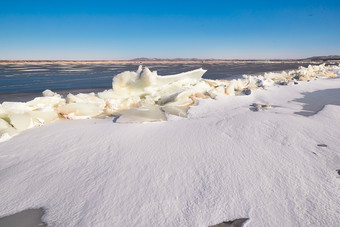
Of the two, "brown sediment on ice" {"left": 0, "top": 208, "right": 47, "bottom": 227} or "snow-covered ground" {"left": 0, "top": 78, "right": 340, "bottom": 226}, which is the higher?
"snow-covered ground" {"left": 0, "top": 78, "right": 340, "bottom": 226}

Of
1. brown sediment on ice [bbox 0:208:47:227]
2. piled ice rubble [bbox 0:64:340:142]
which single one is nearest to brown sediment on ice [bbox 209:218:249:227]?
brown sediment on ice [bbox 0:208:47:227]

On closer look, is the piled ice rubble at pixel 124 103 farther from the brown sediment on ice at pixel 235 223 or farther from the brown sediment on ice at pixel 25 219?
the brown sediment on ice at pixel 235 223

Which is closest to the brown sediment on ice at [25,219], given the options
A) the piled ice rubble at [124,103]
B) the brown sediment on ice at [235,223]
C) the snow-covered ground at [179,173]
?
the snow-covered ground at [179,173]

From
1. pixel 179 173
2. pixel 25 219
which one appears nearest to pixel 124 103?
pixel 179 173

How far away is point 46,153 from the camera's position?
1242mm

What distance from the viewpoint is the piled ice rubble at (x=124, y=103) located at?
1764 millimetres

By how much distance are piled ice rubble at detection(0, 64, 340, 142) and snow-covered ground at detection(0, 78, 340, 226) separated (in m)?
0.17

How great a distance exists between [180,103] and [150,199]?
157cm

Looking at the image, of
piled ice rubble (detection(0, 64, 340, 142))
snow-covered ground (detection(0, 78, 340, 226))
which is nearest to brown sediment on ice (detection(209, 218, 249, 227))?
snow-covered ground (detection(0, 78, 340, 226))

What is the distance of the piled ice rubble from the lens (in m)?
1.76

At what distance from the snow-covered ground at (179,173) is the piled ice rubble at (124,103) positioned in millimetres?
173

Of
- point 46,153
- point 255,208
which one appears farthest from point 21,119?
point 255,208

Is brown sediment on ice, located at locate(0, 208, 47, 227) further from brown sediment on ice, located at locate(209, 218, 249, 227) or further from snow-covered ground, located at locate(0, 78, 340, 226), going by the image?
brown sediment on ice, located at locate(209, 218, 249, 227)

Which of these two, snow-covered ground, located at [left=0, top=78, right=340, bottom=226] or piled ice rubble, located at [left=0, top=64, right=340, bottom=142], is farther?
piled ice rubble, located at [left=0, top=64, right=340, bottom=142]
